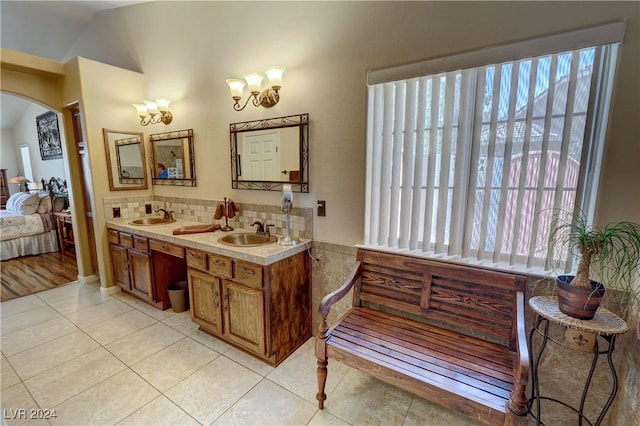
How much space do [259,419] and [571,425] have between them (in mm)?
1695

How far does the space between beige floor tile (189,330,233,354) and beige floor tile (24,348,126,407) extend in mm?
524

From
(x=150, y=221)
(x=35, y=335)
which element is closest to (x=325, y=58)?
(x=150, y=221)

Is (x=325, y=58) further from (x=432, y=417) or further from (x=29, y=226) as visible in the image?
(x=29, y=226)

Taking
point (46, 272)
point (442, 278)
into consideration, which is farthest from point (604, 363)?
point (46, 272)

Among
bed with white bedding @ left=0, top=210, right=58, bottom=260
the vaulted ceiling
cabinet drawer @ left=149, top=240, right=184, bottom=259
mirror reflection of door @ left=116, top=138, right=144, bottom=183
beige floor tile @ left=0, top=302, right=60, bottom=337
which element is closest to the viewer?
cabinet drawer @ left=149, top=240, right=184, bottom=259

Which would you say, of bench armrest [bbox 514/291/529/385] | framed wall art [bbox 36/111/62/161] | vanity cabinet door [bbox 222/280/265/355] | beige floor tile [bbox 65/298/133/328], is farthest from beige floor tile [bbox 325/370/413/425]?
framed wall art [bbox 36/111/62/161]

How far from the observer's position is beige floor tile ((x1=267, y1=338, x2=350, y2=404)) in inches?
72.0

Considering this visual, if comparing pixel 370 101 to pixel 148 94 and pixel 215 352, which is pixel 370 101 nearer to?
pixel 215 352

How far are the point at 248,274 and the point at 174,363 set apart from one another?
2.92 ft

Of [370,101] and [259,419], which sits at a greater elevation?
[370,101]

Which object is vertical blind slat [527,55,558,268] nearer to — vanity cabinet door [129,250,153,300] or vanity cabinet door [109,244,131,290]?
vanity cabinet door [129,250,153,300]

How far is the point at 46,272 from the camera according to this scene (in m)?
3.88

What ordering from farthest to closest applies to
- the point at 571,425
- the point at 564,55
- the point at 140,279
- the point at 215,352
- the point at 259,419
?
the point at 140,279, the point at 215,352, the point at 259,419, the point at 571,425, the point at 564,55

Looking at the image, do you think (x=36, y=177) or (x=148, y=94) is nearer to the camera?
(x=148, y=94)
